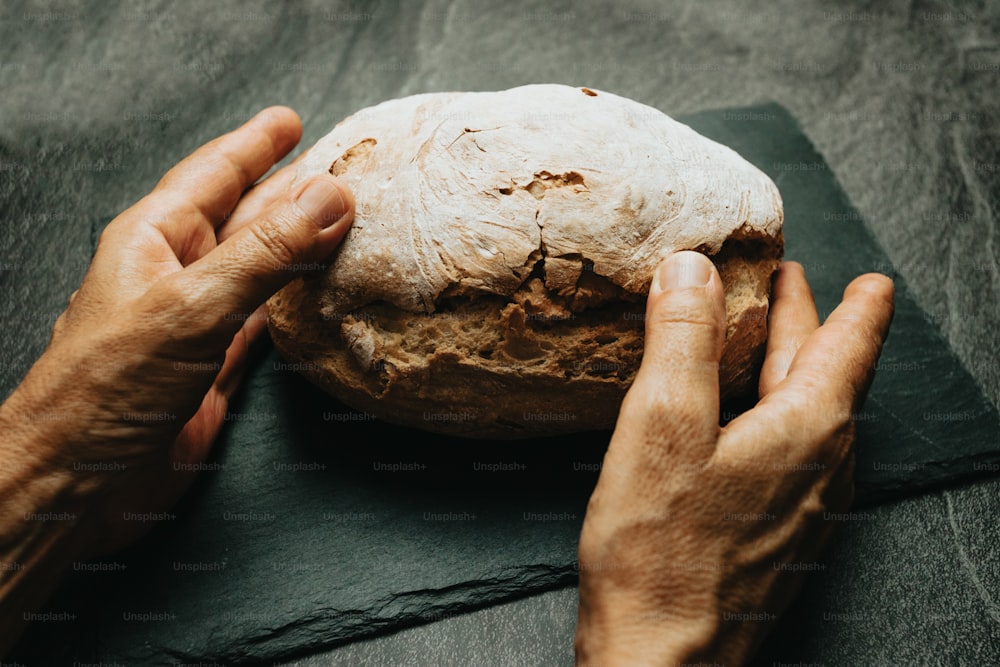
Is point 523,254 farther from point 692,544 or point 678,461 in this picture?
point 692,544

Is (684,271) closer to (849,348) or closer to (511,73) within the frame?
(849,348)

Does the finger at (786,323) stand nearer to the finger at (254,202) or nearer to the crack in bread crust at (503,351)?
the crack in bread crust at (503,351)

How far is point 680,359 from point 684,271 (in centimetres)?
23

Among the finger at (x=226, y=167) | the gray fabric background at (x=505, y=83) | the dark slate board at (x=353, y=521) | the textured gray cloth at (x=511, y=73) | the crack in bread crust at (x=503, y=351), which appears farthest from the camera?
the textured gray cloth at (x=511, y=73)

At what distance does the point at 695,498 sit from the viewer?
5.25ft

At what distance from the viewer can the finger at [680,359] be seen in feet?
Answer: 5.22

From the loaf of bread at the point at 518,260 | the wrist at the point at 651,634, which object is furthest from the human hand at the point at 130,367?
the wrist at the point at 651,634

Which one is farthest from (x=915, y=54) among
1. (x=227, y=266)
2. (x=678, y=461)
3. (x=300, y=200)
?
(x=227, y=266)

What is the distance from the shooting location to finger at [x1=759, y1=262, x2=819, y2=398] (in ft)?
6.46

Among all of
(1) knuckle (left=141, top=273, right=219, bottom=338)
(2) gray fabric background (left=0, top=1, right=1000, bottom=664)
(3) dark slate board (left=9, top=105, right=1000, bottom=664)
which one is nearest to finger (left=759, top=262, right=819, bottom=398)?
(3) dark slate board (left=9, top=105, right=1000, bottom=664)

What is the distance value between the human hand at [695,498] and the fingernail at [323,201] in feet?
2.54

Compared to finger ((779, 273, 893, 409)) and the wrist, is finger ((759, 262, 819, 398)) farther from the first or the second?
the wrist

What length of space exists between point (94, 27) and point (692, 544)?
3290 mm

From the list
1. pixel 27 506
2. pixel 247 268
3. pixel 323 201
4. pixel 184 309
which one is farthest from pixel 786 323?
pixel 27 506
